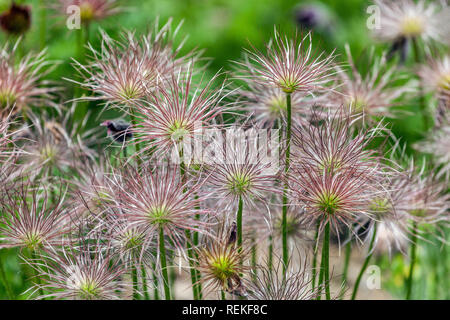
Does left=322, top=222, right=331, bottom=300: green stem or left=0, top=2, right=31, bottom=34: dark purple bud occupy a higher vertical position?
left=0, top=2, right=31, bottom=34: dark purple bud

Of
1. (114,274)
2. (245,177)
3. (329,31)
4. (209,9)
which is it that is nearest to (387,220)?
(245,177)

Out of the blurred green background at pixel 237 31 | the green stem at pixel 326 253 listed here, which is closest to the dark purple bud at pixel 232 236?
the green stem at pixel 326 253

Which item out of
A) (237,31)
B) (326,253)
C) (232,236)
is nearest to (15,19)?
(232,236)

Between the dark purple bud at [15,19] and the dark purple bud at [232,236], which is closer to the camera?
the dark purple bud at [232,236]

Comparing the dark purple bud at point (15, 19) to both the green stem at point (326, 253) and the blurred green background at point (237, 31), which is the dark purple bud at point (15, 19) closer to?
the blurred green background at point (237, 31)

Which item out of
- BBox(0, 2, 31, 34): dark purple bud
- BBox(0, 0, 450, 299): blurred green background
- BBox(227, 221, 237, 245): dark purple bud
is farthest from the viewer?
BBox(0, 0, 450, 299): blurred green background

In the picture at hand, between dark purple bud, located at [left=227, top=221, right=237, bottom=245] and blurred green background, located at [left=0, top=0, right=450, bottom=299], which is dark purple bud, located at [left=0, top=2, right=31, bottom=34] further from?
dark purple bud, located at [left=227, top=221, right=237, bottom=245]

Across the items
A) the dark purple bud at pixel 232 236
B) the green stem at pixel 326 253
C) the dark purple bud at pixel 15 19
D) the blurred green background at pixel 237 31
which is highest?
the blurred green background at pixel 237 31

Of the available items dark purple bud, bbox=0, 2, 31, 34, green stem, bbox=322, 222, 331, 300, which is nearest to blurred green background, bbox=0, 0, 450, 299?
dark purple bud, bbox=0, 2, 31, 34
